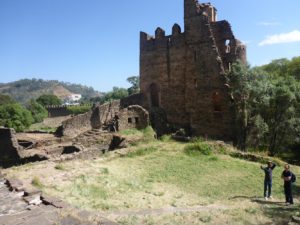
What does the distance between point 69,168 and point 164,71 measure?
1470 cm

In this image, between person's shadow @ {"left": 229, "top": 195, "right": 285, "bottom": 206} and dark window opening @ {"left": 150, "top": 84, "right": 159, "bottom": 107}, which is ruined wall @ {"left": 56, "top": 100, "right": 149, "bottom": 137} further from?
person's shadow @ {"left": 229, "top": 195, "right": 285, "bottom": 206}

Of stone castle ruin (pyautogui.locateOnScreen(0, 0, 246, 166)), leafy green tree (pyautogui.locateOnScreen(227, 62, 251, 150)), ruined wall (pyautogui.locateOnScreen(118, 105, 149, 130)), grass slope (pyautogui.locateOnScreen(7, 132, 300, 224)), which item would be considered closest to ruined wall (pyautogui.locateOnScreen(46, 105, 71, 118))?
stone castle ruin (pyautogui.locateOnScreen(0, 0, 246, 166))

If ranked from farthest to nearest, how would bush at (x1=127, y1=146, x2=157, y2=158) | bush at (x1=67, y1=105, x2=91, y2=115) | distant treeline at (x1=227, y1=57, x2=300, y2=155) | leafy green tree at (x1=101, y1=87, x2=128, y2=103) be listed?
1. leafy green tree at (x1=101, y1=87, x2=128, y2=103)
2. bush at (x1=67, y1=105, x2=91, y2=115)
3. distant treeline at (x1=227, y1=57, x2=300, y2=155)
4. bush at (x1=127, y1=146, x2=157, y2=158)

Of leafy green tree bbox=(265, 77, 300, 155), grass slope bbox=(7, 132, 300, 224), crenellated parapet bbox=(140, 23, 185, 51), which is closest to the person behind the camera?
grass slope bbox=(7, 132, 300, 224)

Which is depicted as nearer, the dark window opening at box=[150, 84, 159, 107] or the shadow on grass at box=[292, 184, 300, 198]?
the shadow on grass at box=[292, 184, 300, 198]

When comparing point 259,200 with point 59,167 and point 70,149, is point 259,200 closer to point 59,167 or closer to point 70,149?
point 59,167

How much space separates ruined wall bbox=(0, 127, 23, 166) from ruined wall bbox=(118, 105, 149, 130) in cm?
739

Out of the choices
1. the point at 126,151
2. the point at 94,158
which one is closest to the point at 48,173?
the point at 94,158

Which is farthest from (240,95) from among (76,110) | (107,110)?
(76,110)

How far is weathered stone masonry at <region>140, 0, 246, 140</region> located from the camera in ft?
80.8

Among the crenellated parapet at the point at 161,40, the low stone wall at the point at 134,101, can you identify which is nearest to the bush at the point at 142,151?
the low stone wall at the point at 134,101

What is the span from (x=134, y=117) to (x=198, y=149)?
7.83 m

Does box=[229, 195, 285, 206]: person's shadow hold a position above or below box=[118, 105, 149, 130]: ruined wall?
below

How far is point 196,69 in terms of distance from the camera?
2586 centimetres
